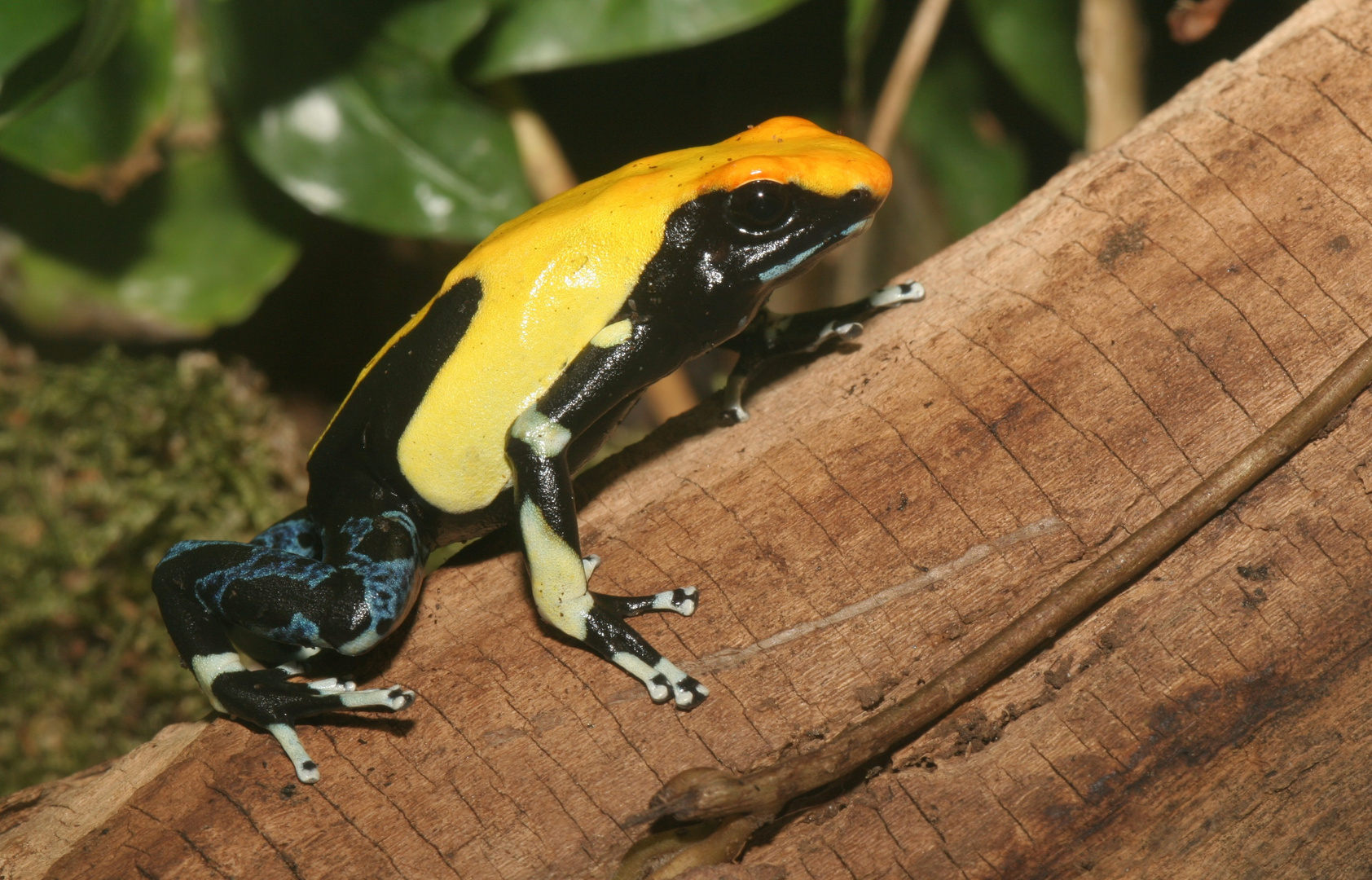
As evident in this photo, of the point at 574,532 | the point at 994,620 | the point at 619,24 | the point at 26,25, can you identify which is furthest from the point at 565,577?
the point at 26,25

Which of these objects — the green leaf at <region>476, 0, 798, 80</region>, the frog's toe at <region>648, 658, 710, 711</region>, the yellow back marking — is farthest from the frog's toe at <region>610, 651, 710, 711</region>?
the green leaf at <region>476, 0, 798, 80</region>

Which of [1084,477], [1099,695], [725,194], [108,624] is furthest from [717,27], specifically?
[108,624]

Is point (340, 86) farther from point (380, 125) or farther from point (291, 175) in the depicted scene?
point (291, 175)

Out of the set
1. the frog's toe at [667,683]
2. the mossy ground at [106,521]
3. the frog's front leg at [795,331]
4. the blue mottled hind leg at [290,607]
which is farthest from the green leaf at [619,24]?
the frog's toe at [667,683]

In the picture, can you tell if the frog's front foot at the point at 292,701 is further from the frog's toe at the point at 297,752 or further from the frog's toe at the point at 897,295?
the frog's toe at the point at 897,295

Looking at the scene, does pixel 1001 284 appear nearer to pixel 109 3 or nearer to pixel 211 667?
pixel 211 667

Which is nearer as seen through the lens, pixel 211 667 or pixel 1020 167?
pixel 211 667
